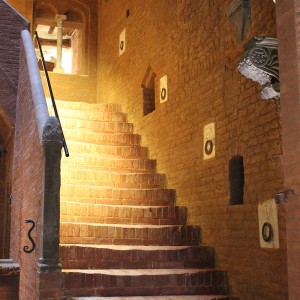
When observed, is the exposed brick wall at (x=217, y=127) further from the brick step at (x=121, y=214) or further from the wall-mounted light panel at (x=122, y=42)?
the wall-mounted light panel at (x=122, y=42)

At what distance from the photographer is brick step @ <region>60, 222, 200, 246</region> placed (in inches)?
271

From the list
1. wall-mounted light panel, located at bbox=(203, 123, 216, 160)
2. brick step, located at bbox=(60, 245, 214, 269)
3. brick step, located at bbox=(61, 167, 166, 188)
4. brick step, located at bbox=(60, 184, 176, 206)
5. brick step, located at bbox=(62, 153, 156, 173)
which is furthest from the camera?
brick step, located at bbox=(62, 153, 156, 173)

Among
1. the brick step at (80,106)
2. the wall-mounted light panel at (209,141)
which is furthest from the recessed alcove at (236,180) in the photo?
the brick step at (80,106)

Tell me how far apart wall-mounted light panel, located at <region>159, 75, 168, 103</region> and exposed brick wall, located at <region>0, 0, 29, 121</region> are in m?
2.36

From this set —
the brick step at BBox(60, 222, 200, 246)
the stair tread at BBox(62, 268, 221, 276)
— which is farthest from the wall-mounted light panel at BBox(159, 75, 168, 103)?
the stair tread at BBox(62, 268, 221, 276)

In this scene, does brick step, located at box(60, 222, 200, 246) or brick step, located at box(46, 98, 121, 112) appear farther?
brick step, located at box(46, 98, 121, 112)

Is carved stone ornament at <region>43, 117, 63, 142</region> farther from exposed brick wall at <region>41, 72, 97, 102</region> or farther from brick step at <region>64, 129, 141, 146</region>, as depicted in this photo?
exposed brick wall at <region>41, 72, 97, 102</region>

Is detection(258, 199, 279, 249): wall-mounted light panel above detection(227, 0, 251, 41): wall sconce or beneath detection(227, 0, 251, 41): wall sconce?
beneath

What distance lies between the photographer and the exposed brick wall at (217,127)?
19.6 feet

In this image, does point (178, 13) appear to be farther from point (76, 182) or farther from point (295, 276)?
point (295, 276)

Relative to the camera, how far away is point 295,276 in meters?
4.12

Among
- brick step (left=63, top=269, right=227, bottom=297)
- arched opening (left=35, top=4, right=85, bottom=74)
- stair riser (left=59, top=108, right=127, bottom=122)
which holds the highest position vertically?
arched opening (left=35, top=4, right=85, bottom=74)

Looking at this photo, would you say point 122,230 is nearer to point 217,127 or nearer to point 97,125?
point 217,127

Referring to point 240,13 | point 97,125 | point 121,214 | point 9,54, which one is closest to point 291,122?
point 240,13
